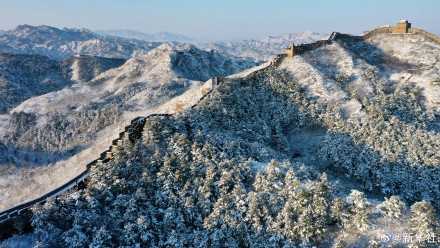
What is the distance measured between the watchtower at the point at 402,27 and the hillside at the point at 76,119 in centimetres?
3089

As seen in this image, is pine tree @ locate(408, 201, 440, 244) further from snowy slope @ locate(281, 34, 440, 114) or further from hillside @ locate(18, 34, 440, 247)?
snowy slope @ locate(281, 34, 440, 114)

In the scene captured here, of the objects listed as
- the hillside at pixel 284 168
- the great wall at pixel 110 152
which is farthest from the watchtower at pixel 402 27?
the hillside at pixel 284 168

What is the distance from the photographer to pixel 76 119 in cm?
5541

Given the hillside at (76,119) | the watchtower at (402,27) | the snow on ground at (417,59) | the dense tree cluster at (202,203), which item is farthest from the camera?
the watchtower at (402,27)

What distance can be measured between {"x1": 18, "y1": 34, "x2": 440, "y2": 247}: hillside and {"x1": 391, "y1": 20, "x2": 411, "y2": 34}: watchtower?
556 cm

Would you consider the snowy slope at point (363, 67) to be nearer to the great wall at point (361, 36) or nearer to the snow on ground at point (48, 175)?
the great wall at point (361, 36)

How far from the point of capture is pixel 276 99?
35.9m

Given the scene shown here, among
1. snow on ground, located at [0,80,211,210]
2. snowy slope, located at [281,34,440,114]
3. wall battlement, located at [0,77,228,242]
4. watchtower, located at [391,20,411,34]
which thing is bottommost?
snow on ground, located at [0,80,211,210]

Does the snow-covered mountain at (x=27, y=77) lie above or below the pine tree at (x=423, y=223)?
below

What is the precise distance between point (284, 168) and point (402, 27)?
1518 inches

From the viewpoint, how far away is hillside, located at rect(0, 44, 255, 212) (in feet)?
124

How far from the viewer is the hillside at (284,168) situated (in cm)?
1708

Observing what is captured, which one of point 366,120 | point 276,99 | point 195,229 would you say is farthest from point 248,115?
point 195,229

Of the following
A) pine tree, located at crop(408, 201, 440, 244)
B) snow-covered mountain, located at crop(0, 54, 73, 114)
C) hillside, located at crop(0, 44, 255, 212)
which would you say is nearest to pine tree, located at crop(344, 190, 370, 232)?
pine tree, located at crop(408, 201, 440, 244)
